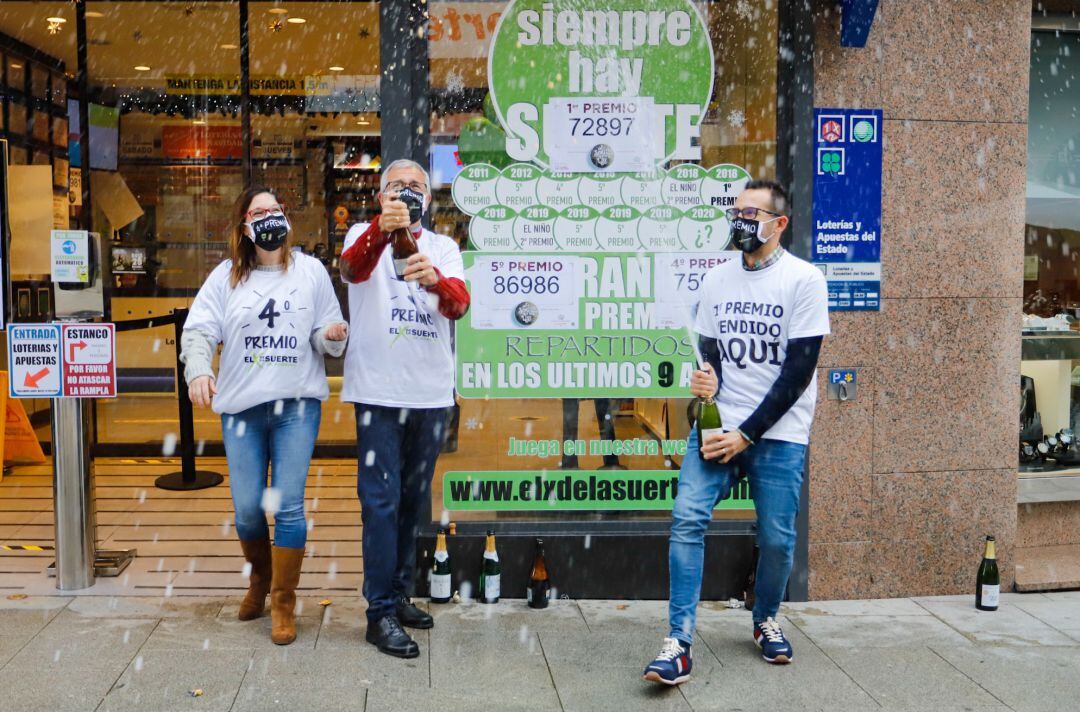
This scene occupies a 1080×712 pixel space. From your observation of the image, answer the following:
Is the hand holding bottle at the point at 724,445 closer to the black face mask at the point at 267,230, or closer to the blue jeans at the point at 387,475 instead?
the blue jeans at the point at 387,475

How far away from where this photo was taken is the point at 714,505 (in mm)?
4301

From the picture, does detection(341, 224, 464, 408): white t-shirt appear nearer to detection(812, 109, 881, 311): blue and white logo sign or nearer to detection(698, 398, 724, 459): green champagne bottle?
detection(698, 398, 724, 459): green champagne bottle

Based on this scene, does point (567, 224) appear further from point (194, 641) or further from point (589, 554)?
point (194, 641)

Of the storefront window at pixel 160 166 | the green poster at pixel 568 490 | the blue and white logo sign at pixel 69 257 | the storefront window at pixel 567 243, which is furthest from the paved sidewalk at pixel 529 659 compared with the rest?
the storefront window at pixel 160 166

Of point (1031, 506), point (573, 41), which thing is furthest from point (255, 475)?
point (1031, 506)

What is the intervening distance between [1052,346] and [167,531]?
5402 mm

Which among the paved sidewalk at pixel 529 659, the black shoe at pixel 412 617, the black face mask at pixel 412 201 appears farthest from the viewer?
the black shoe at pixel 412 617

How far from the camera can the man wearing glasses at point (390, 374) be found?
14.3ft

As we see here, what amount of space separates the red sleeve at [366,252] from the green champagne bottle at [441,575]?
1474 millimetres

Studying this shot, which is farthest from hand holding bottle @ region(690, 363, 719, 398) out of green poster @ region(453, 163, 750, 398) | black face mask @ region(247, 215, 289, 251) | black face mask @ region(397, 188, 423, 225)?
black face mask @ region(247, 215, 289, 251)

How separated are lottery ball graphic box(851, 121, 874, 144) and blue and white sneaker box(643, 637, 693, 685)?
2.58m

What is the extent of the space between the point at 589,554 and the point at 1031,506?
8.42 ft

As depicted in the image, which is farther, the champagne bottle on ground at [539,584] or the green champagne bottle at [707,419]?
the champagne bottle on ground at [539,584]

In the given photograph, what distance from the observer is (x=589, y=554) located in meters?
5.20
